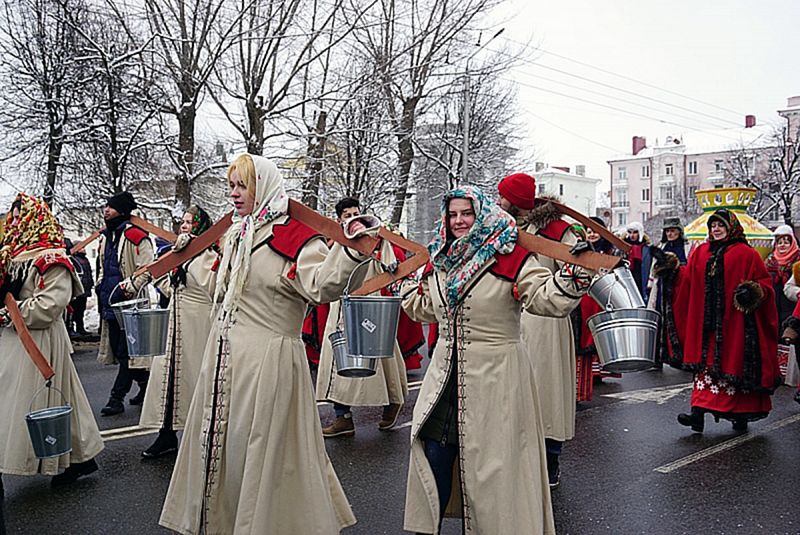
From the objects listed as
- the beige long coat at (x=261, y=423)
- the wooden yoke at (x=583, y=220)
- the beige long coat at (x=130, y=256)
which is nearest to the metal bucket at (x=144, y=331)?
the beige long coat at (x=261, y=423)

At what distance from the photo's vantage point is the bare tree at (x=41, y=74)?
14.6 metres

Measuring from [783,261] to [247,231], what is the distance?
9092 mm

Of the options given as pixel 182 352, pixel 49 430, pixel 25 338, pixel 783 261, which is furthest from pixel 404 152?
pixel 49 430

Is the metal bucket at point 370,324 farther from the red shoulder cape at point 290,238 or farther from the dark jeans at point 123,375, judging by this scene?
the dark jeans at point 123,375

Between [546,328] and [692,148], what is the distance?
71.1 m

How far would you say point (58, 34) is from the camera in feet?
49.5

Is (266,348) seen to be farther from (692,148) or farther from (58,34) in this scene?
(692,148)

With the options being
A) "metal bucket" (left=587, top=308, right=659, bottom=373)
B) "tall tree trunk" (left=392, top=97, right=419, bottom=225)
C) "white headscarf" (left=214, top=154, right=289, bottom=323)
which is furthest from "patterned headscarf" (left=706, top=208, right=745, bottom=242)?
"tall tree trunk" (left=392, top=97, right=419, bottom=225)

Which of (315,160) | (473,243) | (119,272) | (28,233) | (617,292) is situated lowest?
(617,292)

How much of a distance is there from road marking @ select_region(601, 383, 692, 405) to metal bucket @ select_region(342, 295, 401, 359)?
559 centimetres

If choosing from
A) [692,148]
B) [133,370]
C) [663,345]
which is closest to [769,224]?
[692,148]

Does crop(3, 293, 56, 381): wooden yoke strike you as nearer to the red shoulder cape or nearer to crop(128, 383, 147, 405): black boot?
the red shoulder cape

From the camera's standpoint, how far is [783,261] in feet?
34.8

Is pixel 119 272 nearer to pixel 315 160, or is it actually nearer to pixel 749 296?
pixel 749 296
